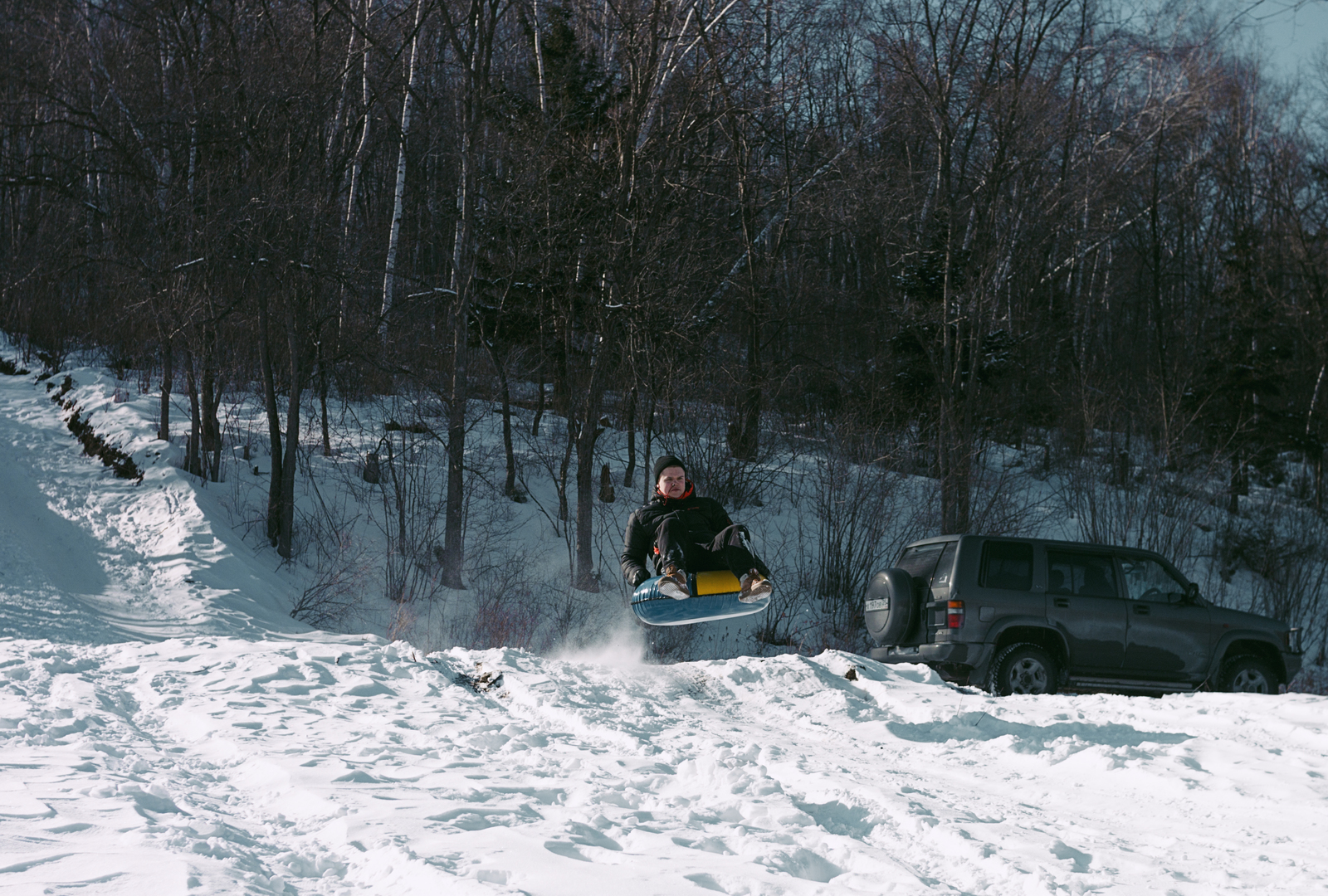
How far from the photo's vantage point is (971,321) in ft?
78.0

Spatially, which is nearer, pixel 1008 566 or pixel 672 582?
pixel 672 582

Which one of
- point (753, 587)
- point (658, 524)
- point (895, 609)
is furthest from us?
point (895, 609)

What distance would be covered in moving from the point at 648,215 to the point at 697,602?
10.6 meters

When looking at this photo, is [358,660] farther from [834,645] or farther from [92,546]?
[834,645]

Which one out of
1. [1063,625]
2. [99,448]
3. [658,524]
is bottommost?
[1063,625]

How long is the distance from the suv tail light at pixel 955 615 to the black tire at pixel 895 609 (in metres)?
0.54

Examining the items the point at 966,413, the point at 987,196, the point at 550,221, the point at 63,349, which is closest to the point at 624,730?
the point at 550,221

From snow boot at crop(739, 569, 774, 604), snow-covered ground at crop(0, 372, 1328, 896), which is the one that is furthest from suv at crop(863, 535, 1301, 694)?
snow boot at crop(739, 569, 774, 604)

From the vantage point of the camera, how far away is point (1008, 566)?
11.5 meters

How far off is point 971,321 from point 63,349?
73.6 ft

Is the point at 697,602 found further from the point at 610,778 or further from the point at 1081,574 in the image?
the point at 1081,574

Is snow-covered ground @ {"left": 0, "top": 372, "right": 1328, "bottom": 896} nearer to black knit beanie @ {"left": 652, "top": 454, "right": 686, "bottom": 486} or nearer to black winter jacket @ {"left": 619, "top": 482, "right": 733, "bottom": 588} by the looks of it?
black winter jacket @ {"left": 619, "top": 482, "right": 733, "bottom": 588}

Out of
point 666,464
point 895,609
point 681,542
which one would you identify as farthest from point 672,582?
point 895,609

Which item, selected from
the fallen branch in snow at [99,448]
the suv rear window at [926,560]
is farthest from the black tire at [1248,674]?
the fallen branch in snow at [99,448]
